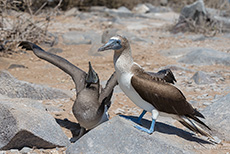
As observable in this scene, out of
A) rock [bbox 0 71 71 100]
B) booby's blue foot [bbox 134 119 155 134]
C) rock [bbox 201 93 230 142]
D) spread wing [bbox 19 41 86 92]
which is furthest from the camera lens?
rock [bbox 0 71 71 100]

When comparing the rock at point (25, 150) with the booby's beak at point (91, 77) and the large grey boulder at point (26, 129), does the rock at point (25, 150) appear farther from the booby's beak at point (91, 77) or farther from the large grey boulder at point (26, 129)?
the booby's beak at point (91, 77)

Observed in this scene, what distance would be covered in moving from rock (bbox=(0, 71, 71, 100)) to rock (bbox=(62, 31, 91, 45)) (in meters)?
4.97

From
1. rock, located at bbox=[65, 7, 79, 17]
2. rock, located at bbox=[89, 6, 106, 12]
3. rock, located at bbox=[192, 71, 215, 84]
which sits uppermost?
rock, located at bbox=[192, 71, 215, 84]

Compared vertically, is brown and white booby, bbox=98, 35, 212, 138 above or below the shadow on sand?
above

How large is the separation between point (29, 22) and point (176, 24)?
6.32m

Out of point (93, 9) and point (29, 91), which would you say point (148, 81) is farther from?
point (93, 9)

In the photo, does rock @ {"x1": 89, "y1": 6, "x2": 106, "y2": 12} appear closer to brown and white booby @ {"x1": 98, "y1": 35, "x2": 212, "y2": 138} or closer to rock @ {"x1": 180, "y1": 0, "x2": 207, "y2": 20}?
rock @ {"x1": 180, "y1": 0, "x2": 207, "y2": 20}

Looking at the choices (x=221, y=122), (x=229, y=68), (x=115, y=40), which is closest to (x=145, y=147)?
(x=115, y=40)

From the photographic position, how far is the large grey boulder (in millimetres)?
3383

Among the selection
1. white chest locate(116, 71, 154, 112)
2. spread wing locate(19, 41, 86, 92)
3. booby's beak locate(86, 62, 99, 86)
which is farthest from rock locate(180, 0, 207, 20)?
white chest locate(116, 71, 154, 112)

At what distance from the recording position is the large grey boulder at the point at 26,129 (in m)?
3.38

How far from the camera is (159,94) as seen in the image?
125 inches

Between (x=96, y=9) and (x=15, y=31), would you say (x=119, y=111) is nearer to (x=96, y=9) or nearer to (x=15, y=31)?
(x=15, y=31)

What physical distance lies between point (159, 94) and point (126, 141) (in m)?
0.60
